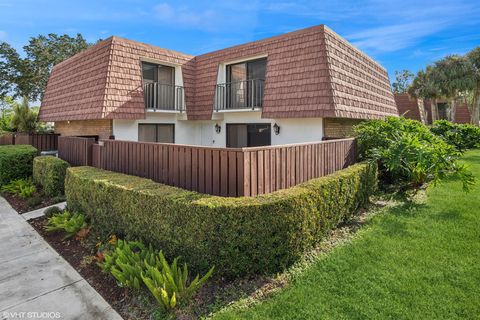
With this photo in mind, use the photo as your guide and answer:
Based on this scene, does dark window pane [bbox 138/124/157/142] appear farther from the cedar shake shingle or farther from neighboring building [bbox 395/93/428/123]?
neighboring building [bbox 395/93/428/123]

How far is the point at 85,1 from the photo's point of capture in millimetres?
9617

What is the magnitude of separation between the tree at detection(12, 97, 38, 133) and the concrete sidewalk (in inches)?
522

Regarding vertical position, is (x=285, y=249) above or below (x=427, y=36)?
below

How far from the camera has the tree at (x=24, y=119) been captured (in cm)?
Answer: 1658

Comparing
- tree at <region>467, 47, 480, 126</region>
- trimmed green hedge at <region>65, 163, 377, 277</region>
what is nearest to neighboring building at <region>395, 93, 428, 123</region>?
tree at <region>467, 47, 480, 126</region>

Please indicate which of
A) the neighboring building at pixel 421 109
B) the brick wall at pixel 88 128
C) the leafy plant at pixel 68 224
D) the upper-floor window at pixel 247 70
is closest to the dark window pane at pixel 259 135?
the upper-floor window at pixel 247 70

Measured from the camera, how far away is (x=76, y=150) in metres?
9.65

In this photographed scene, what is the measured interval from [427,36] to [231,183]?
2869 cm

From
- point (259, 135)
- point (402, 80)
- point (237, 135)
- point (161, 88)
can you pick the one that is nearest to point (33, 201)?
point (161, 88)

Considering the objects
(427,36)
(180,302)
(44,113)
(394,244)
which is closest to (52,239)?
(180,302)

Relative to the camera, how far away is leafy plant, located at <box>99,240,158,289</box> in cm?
404

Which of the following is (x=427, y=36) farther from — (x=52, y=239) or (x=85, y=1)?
(x=52, y=239)

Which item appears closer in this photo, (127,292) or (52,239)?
(127,292)

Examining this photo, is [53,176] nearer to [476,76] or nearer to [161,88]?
[161,88]
